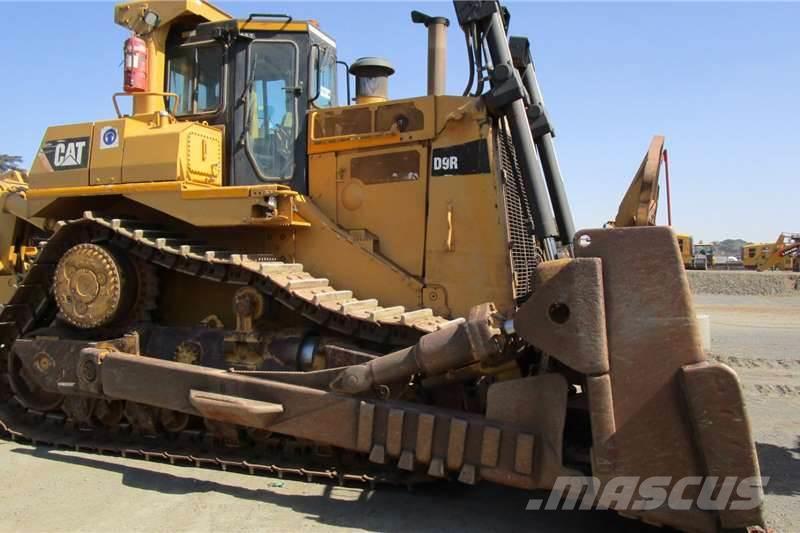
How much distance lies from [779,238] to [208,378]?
46249mm

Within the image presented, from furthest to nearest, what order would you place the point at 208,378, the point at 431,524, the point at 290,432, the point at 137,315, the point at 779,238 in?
the point at 779,238 → the point at 137,315 → the point at 208,378 → the point at 290,432 → the point at 431,524

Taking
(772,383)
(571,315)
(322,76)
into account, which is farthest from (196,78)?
(772,383)

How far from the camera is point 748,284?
3000 cm

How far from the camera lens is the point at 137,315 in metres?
6.22

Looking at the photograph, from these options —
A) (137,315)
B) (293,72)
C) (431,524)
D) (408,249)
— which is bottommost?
(431,524)

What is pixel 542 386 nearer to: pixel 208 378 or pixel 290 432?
pixel 290 432

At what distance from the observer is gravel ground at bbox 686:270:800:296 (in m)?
29.3

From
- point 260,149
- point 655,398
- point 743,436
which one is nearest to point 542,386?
point 655,398

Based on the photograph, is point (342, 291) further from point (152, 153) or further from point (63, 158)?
point (63, 158)

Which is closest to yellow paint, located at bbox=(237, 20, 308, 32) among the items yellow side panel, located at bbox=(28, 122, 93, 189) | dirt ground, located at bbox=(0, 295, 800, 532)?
yellow side panel, located at bbox=(28, 122, 93, 189)

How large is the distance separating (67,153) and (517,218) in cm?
439

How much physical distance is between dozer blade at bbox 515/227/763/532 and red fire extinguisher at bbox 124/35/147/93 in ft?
14.8

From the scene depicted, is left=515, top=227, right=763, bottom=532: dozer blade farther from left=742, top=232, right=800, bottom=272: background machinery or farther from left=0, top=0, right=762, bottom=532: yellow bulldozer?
left=742, top=232, right=800, bottom=272: background machinery

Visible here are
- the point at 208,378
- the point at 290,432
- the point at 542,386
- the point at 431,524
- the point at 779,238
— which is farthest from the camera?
the point at 779,238
